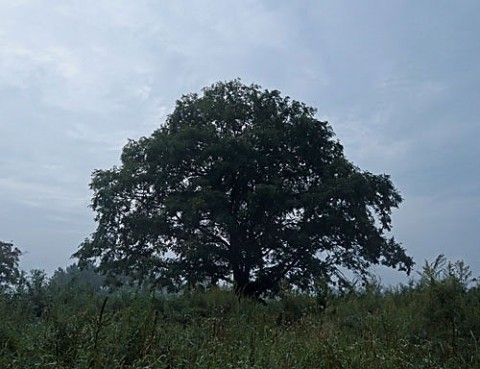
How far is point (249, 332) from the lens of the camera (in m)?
7.12

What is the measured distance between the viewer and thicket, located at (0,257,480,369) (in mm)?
5383

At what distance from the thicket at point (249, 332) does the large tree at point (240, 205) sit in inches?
348

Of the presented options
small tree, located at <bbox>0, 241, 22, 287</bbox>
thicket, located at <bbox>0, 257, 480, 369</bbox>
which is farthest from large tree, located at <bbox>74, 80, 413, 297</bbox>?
thicket, located at <bbox>0, 257, 480, 369</bbox>

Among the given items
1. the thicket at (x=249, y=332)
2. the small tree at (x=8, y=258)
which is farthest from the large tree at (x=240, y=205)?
the thicket at (x=249, y=332)

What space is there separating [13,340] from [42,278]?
171 inches

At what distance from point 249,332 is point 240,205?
1298 centimetres

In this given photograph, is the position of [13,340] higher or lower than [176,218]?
lower

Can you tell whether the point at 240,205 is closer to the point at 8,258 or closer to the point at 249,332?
the point at 8,258

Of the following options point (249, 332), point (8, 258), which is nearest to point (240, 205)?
point (8, 258)

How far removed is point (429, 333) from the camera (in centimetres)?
735

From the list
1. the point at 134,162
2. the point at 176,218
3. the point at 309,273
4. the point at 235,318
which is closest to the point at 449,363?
the point at 235,318

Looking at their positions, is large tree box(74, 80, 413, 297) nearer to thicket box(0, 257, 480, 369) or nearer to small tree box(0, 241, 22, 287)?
small tree box(0, 241, 22, 287)

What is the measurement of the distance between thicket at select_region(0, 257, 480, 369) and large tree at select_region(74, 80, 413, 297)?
29.0 ft

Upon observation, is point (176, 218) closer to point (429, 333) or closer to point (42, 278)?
point (42, 278)
